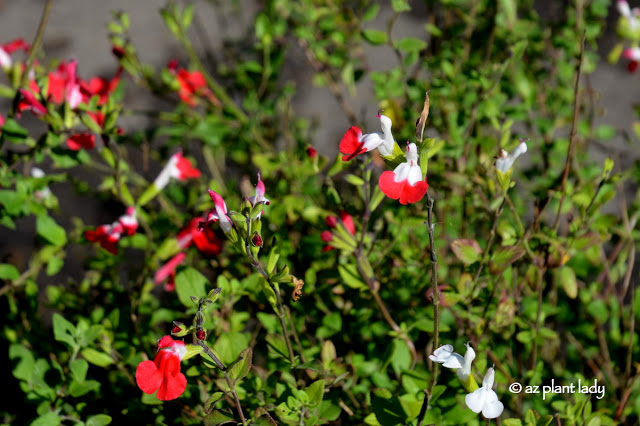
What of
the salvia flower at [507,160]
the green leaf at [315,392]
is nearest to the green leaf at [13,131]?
the green leaf at [315,392]

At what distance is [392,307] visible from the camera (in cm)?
107

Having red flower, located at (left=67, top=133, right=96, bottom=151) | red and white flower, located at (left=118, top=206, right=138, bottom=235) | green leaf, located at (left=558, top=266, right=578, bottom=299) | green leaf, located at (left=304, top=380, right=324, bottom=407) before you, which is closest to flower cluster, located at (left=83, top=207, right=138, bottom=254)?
red and white flower, located at (left=118, top=206, right=138, bottom=235)

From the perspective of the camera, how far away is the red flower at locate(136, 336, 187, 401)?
2.12ft

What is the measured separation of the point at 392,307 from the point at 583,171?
0.59 m

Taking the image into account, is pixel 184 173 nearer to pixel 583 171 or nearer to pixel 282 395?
pixel 282 395

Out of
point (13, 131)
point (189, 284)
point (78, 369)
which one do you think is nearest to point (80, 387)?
point (78, 369)

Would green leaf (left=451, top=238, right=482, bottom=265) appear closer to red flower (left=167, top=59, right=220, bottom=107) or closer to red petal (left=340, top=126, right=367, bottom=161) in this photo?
red petal (left=340, top=126, right=367, bottom=161)

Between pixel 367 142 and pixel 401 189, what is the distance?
7 centimetres

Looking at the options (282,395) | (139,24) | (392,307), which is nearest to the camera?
(282,395)

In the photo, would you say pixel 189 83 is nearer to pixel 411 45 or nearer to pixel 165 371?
pixel 411 45

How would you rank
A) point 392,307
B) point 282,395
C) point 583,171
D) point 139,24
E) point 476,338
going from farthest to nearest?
point 139,24 → point 583,171 → point 392,307 → point 476,338 → point 282,395

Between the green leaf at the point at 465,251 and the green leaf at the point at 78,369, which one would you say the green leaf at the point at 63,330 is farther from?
the green leaf at the point at 465,251

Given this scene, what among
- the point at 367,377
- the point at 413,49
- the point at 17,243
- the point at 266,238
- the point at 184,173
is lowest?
the point at 17,243

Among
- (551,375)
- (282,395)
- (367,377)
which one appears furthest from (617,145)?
(282,395)
